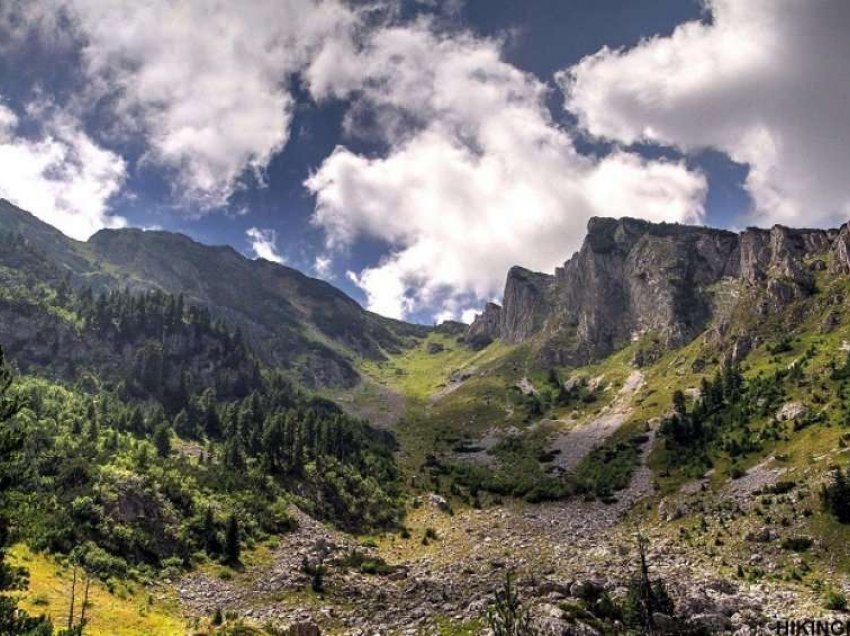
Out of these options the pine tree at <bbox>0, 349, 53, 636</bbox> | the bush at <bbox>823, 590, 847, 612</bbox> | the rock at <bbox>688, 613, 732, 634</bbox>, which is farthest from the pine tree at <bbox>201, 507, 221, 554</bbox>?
the bush at <bbox>823, 590, 847, 612</bbox>

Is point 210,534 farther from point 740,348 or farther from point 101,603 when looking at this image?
point 740,348

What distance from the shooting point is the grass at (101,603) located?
47531 mm

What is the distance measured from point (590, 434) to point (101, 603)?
430ft

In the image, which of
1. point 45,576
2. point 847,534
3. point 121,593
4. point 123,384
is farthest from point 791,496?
point 123,384

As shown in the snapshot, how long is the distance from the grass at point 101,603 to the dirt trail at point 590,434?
323 ft

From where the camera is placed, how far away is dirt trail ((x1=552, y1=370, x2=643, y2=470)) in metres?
144

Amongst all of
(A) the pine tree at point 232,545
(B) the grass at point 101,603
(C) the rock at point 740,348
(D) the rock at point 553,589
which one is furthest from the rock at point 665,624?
(C) the rock at point 740,348

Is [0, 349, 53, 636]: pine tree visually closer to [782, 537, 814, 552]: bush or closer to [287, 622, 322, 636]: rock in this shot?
[287, 622, 322, 636]: rock

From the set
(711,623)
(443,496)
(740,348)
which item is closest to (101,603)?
(711,623)

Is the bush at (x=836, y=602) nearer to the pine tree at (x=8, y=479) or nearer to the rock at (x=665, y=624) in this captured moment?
the rock at (x=665, y=624)

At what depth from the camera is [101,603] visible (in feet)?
174

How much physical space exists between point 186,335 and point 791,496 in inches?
7058

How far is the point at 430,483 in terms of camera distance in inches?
4943

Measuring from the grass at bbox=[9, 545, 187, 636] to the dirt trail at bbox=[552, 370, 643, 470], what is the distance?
9830 cm
